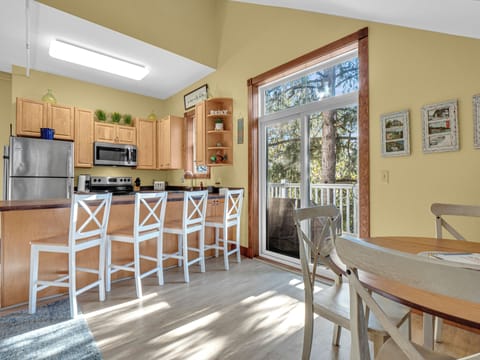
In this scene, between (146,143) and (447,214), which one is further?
(146,143)

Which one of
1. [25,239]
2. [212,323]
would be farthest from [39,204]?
[212,323]

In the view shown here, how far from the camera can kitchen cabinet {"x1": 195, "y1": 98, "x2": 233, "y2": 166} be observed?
415 cm

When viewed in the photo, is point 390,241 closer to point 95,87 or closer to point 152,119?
point 152,119

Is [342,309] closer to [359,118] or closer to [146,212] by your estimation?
[359,118]

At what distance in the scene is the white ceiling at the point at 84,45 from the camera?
3.11 metres

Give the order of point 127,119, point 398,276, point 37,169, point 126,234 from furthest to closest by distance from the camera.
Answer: point 127,119
point 37,169
point 126,234
point 398,276

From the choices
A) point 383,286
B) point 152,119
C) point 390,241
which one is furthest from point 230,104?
point 383,286

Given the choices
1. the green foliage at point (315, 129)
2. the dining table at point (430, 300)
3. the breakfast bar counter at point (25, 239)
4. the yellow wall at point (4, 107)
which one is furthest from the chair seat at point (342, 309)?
the yellow wall at point (4, 107)

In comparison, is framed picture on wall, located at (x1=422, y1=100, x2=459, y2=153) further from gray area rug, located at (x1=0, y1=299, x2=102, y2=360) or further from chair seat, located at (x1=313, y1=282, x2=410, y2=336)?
gray area rug, located at (x1=0, y1=299, x2=102, y2=360)

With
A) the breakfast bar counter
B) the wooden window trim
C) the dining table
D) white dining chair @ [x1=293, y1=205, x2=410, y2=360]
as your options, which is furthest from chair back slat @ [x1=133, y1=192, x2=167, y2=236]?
the dining table

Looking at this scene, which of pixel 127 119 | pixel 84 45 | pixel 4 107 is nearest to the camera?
pixel 84 45

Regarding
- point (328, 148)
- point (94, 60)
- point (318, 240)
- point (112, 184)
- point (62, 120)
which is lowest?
point (318, 240)

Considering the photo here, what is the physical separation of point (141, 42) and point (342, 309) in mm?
4028

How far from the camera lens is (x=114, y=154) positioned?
4.95 m
